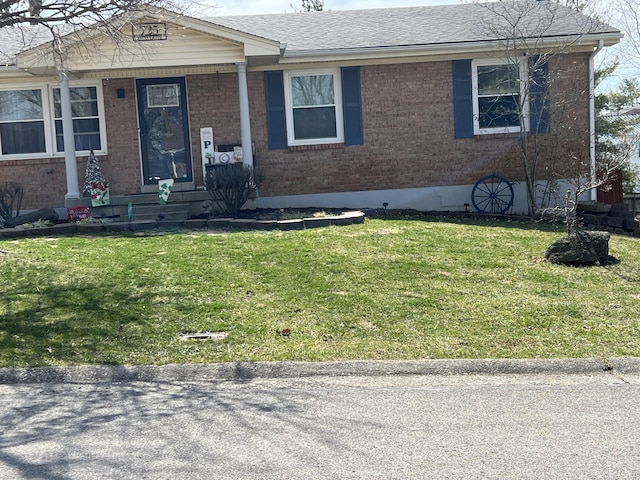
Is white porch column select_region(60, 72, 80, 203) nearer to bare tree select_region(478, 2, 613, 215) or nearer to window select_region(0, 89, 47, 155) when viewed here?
window select_region(0, 89, 47, 155)

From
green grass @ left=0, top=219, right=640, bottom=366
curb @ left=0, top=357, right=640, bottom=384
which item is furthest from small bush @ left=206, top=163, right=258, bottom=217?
curb @ left=0, top=357, right=640, bottom=384

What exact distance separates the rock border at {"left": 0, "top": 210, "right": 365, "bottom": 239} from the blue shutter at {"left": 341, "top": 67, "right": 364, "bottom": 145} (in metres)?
3.01

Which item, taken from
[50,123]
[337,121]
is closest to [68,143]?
[50,123]

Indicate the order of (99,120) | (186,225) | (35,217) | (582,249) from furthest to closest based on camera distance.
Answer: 1. (99,120)
2. (35,217)
3. (186,225)
4. (582,249)

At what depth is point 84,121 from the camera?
608 inches

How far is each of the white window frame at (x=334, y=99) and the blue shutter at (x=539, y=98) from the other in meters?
3.95

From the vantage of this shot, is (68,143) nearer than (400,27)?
Yes

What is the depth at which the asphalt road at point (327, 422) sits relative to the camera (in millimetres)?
4363

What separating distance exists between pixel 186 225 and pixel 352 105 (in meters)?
4.71

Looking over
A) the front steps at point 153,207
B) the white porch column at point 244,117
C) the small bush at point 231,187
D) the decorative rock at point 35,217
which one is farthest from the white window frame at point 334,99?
the decorative rock at point 35,217

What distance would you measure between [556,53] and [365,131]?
4138mm

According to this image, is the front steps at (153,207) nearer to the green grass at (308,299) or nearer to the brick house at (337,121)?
the brick house at (337,121)

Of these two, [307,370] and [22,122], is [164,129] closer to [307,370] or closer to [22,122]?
[22,122]

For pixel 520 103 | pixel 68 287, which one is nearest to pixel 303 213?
pixel 520 103
